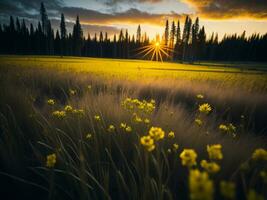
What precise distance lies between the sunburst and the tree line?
757mm

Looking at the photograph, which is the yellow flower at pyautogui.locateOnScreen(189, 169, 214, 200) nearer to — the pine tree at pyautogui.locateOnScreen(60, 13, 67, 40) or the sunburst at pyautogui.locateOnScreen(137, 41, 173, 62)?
the sunburst at pyautogui.locateOnScreen(137, 41, 173, 62)

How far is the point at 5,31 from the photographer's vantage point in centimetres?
5341

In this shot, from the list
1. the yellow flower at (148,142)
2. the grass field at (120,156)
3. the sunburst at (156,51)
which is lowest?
the grass field at (120,156)

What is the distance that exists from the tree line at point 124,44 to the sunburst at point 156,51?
757 millimetres

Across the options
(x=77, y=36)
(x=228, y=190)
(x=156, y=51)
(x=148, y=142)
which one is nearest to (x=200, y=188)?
(x=228, y=190)

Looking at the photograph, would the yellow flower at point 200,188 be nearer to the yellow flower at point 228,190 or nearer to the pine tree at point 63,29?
the yellow flower at point 228,190

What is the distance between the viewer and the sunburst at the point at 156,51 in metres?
60.4

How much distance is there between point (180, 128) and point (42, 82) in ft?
14.7

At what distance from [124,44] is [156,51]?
1275cm

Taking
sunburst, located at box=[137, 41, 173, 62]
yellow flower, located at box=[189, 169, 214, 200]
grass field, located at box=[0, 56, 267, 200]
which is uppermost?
sunburst, located at box=[137, 41, 173, 62]

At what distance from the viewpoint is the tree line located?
50.7 m

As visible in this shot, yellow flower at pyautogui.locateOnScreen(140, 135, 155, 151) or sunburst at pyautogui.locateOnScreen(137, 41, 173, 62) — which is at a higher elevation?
sunburst at pyautogui.locateOnScreen(137, 41, 173, 62)

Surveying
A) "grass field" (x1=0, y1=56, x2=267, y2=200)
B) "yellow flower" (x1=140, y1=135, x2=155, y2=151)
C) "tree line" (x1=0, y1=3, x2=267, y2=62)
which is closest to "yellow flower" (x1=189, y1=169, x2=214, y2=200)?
"grass field" (x1=0, y1=56, x2=267, y2=200)

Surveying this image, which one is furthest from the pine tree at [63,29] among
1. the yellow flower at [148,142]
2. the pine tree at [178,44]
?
the yellow flower at [148,142]
